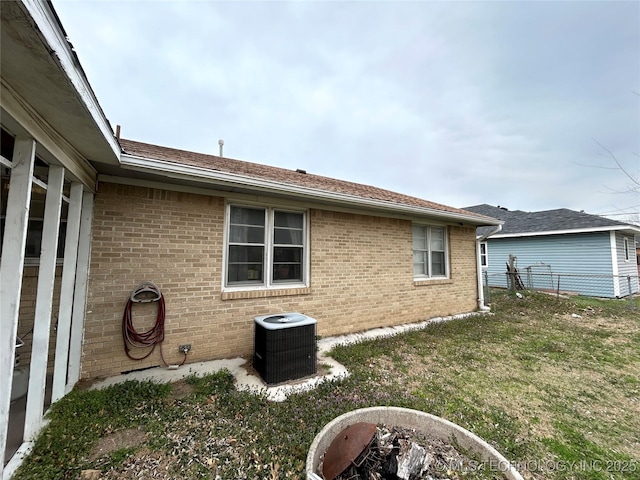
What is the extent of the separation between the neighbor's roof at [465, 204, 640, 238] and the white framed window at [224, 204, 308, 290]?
1128 cm

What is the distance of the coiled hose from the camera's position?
3.51 m

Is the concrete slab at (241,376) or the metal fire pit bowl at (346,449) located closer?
the metal fire pit bowl at (346,449)

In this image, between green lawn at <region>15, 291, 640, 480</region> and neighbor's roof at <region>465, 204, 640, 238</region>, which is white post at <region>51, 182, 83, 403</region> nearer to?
green lawn at <region>15, 291, 640, 480</region>

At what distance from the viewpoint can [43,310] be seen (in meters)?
2.35

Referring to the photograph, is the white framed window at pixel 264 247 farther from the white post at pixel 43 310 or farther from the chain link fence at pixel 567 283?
the chain link fence at pixel 567 283

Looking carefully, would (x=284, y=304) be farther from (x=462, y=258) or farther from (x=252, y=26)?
(x=252, y=26)

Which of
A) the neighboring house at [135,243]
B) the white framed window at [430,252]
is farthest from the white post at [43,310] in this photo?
the white framed window at [430,252]

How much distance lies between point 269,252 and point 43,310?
286 cm

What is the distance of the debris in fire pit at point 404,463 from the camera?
1.84 metres

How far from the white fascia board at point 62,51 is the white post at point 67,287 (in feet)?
4.46

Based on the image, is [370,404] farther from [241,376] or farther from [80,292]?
[80,292]

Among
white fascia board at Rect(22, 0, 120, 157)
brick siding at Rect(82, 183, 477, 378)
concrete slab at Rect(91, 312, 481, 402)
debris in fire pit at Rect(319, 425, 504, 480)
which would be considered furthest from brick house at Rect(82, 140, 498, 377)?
debris in fire pit at Rect(319, 425, 504, 480)

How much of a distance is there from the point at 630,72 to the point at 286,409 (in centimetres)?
846

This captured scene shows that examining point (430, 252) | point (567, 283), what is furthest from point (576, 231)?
point (430, 252)
